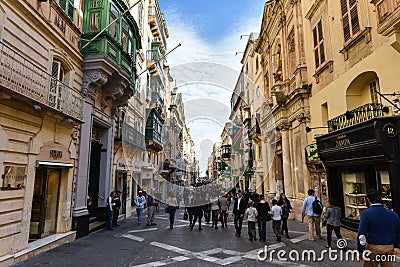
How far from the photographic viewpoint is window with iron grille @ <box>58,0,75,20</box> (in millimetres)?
9352

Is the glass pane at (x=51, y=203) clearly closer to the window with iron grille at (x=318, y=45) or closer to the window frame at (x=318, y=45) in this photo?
the window frame at (x=318, y=45)

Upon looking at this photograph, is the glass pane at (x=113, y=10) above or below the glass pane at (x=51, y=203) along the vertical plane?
above

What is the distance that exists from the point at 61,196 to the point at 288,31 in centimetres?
1641

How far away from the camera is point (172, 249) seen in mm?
8422

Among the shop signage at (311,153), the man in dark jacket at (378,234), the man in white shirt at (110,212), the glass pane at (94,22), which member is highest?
the glass pane at (94,22)

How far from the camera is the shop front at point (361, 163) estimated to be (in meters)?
7.62

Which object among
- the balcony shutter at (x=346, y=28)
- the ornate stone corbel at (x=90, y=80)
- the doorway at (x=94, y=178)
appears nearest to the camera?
the balcony shutter at (x=346, y=28)

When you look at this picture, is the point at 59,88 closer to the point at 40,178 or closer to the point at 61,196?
the point at 40,178

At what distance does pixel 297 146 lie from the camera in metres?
16.1

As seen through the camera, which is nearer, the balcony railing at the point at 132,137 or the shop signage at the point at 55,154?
the shop signage at the point at 55,154

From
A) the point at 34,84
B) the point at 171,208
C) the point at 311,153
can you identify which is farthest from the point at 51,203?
the point at 311,153

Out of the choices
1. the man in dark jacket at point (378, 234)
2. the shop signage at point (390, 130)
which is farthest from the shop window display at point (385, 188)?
the man in dark jacket at point (378, 234)

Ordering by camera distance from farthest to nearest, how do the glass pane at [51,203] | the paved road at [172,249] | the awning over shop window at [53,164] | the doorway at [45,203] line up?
the glass pane at [51,203]
the doorway at [45,203]
the awning over shop window at [53,164]
the paved road at [172,249]

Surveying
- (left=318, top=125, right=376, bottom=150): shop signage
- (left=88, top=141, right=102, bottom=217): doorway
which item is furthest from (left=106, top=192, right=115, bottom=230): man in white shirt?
(left=318, top=125, right=376, bottom=150): shop signage
